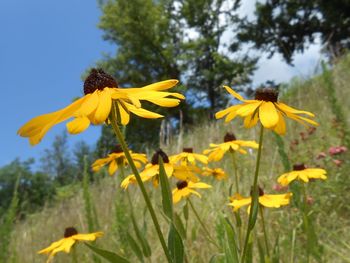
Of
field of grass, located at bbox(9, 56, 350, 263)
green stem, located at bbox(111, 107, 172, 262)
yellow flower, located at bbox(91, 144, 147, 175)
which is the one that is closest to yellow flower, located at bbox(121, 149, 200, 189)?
field of grass, located at bbox(9, 56, 350, 263)

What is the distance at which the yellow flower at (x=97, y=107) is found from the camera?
530 millimetres

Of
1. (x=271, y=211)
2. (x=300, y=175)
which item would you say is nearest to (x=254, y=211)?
(x=300, y=175)

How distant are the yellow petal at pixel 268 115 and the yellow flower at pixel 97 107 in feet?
0.50

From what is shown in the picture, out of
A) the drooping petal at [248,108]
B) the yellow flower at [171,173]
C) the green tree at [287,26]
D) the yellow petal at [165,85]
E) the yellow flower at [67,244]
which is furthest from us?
the green tree at [287,26]

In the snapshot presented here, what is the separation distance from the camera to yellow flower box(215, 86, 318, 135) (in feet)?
2.38

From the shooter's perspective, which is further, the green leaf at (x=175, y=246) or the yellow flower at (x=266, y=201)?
the yellow flower at (x=266, y=201)

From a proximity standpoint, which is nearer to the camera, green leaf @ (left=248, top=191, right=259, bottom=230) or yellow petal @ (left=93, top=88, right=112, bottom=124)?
yellow petal @ (left=93, top=88, right=112, bottom=124)

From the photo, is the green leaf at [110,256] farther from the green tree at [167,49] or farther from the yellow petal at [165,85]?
the green tree at [167,49]

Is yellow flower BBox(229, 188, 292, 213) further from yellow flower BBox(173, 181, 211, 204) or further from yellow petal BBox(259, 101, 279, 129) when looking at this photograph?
yellow petal BBox(259, 101, 279, 129)

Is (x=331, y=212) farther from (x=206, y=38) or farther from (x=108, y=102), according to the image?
(x=206, y=38)

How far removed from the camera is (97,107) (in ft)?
1.89

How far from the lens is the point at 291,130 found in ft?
12.0

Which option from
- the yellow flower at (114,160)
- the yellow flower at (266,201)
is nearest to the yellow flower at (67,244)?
the yellow flower at (114,160)

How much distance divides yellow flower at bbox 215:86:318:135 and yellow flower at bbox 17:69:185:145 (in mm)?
162
